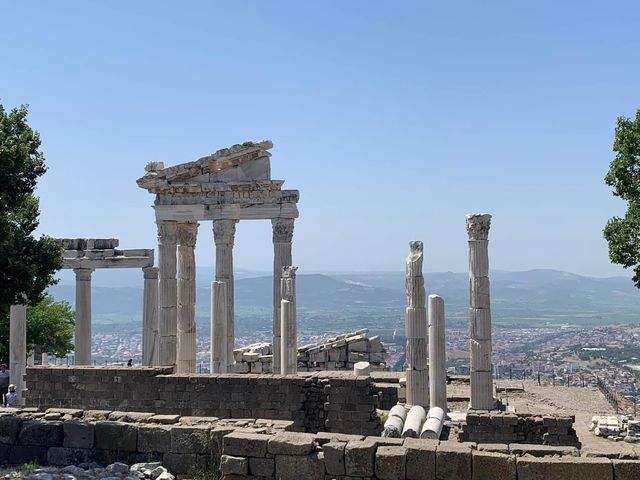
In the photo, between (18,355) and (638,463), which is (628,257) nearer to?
(638,463)

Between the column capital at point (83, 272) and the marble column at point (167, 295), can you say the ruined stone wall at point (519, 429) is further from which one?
the column capital at point (83, 272)

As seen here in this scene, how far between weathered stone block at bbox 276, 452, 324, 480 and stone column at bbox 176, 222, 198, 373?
21.4 m

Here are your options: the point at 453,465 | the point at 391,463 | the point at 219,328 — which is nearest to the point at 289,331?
the point at 219,328

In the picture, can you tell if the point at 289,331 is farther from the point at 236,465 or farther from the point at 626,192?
the point at 236,465

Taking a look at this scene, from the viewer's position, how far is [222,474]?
11.5 metres

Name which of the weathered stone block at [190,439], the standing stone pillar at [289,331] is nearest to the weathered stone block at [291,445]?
the weathered stone block at [190,439]

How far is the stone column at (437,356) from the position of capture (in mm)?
21672

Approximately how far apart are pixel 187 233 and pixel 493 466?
24.9m

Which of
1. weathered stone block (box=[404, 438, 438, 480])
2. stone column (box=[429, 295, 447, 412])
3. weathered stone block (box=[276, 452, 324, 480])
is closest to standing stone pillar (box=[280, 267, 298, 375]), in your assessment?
stone column (box=[429, 295, 447, 412])

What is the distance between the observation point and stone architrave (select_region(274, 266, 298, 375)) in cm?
2671

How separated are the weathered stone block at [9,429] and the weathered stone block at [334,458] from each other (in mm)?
6058

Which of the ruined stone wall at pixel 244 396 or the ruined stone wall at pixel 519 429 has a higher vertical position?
the ruined stone wall at pixel 244 396

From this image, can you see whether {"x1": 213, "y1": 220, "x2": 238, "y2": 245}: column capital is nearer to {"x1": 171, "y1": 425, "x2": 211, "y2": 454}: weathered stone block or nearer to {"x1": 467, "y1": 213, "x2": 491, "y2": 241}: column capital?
{"x1": 467, "y1": 213, "x2": 491, "y2": 241}: column capital

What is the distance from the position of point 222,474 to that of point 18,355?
2153 centimetres
